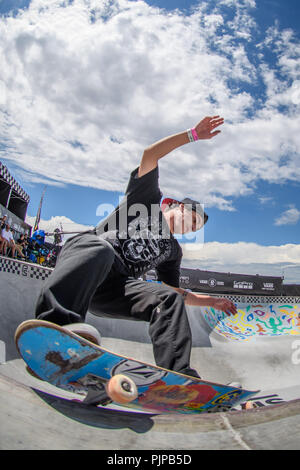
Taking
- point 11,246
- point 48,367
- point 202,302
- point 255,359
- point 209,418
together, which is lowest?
point 255,359

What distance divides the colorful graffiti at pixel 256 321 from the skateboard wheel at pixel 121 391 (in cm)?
617

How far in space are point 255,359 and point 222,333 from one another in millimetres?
1690

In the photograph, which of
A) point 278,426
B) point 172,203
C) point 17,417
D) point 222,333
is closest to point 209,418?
point 278,426

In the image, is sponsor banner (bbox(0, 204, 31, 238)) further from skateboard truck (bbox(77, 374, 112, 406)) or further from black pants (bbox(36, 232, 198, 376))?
skateboard truck (bbox(77, 374, 112, 406))

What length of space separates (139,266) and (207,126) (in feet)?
4.92

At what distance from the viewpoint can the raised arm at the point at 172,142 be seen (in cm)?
211

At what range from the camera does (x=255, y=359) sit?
515 cm

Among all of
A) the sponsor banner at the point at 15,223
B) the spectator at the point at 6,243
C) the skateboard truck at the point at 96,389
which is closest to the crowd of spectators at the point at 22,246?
the spectator at the point at 6,243

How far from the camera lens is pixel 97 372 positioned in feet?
4.86

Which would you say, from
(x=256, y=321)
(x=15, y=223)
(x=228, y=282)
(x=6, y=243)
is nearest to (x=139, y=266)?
(x=256, y=321)

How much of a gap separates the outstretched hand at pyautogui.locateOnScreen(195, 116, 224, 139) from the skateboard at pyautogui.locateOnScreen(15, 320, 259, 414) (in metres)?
1.95

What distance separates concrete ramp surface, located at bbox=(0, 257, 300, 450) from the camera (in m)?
1.02

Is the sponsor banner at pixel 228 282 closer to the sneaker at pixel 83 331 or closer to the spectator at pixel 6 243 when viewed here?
the spectator at pixel 6 243
